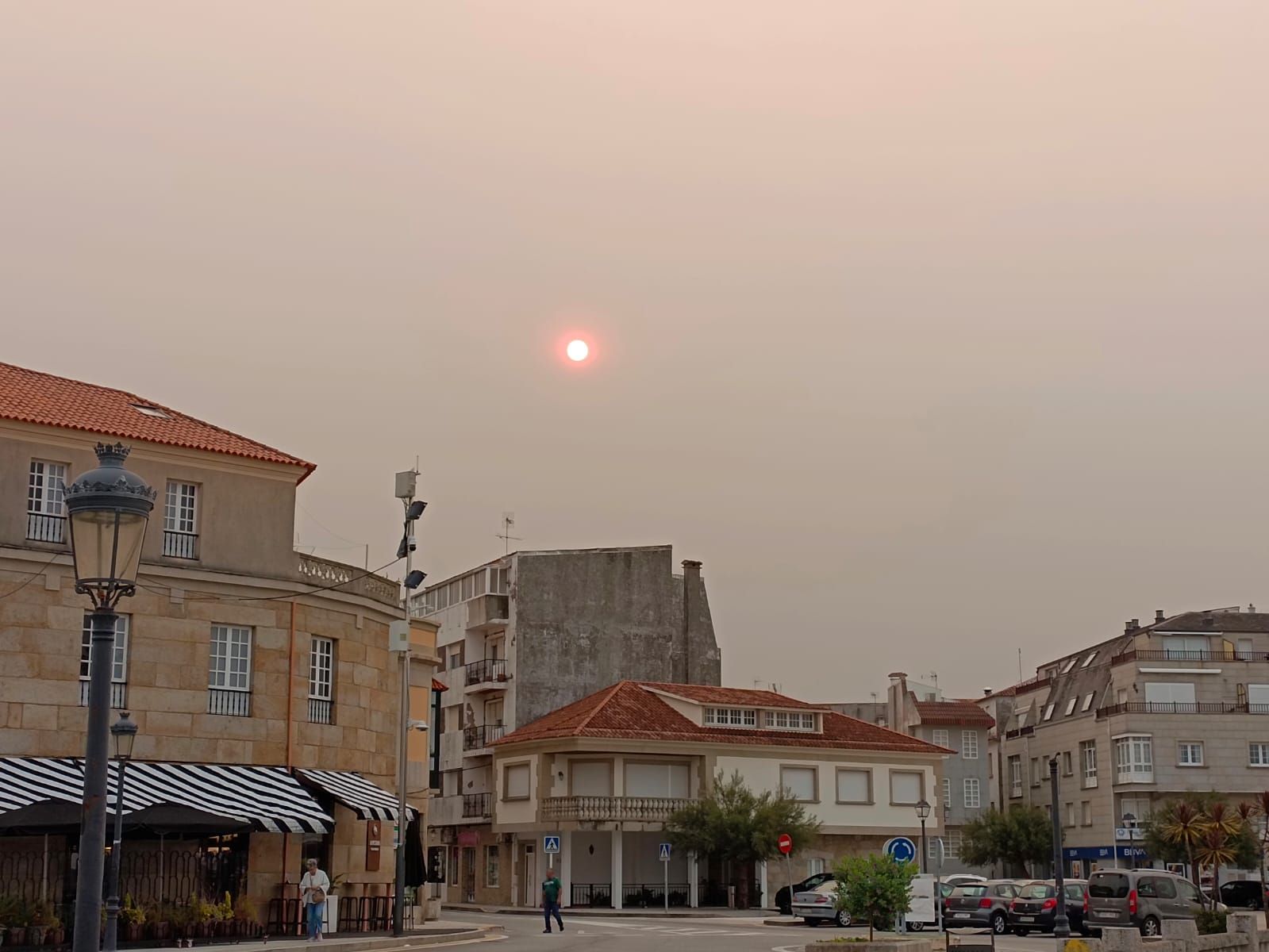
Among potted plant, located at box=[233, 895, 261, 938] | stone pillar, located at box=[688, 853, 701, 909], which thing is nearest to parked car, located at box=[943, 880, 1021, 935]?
stone pillar, located at box=[688, 853, 701, 909]

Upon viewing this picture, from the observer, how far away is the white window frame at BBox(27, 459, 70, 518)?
31.0 metres

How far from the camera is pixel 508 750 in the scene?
6100cm

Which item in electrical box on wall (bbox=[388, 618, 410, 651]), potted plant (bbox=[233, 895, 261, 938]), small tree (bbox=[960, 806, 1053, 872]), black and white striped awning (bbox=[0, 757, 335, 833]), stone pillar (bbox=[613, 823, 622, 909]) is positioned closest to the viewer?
black and white striped awning (bbox=[0, 757, 335, 833])

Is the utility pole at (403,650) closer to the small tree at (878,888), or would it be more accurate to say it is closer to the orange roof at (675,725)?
the small tree at (878,888)

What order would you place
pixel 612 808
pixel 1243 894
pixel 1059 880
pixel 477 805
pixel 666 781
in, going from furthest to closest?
1. pixel 477 805
2. pixel 1243 894
3. pixel 666 781
4. pixel 612 808
5. pixel 1059 880

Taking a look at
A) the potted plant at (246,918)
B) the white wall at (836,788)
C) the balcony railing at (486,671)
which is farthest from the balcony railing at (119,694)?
the balcony railing at (486,671)

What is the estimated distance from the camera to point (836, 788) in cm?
6097

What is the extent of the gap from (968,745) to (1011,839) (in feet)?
21.1

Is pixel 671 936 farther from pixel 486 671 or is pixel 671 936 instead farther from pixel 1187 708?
pixel 1187 708

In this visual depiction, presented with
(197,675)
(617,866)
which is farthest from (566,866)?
(197,675)

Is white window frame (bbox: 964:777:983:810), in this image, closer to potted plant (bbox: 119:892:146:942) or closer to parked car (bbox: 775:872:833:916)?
parked car (bbox: 775:872:833:916)

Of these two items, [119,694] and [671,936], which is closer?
[119,694]

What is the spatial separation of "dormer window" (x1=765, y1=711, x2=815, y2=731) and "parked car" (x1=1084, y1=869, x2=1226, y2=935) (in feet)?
79.0

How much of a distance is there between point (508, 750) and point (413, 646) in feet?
67.5
